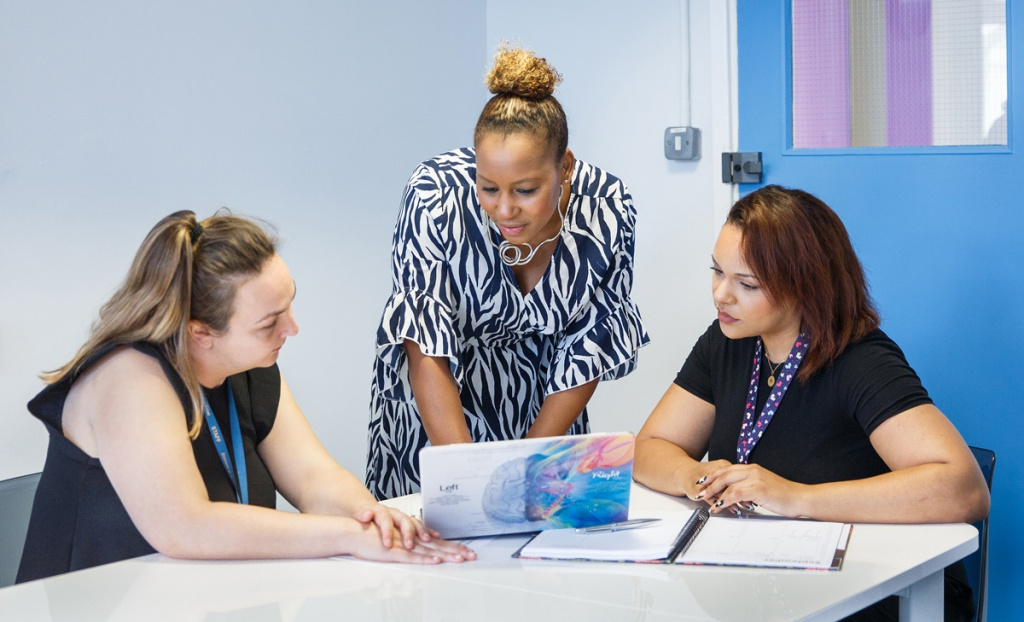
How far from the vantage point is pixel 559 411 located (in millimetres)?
2145

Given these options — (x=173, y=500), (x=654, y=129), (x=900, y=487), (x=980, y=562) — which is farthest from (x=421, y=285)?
(x=654, y=129)

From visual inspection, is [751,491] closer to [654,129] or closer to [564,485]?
[564,485]

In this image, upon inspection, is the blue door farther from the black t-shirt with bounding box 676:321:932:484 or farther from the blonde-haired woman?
the blonde-haired woman

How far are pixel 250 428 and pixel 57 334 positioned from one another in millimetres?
1112

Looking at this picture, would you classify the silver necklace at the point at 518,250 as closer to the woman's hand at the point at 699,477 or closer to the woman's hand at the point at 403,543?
the woman's hand at the point at 699,477

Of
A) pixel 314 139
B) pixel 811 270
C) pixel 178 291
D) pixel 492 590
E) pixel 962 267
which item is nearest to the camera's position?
pixel 492 590

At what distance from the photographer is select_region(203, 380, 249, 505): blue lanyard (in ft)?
5.79

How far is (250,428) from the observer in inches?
74.7

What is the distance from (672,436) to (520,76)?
0.76m

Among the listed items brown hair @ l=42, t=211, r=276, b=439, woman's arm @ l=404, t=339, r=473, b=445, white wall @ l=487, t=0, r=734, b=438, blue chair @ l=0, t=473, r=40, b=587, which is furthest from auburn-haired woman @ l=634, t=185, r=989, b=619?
white wall @ l=487, t=0, r=734, b=438

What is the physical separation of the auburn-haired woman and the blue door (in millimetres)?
905

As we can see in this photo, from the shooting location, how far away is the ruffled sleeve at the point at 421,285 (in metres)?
2.05

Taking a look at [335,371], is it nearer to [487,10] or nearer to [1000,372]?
[487,10]

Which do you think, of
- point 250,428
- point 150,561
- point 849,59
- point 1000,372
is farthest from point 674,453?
point 849,59
